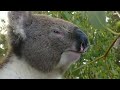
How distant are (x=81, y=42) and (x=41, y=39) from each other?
387 mm

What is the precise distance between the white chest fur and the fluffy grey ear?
17cm

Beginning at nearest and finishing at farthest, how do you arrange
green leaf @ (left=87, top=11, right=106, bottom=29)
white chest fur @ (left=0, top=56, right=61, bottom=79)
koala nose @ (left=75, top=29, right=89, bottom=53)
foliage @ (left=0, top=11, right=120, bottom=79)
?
green leaf @ (left=87, top=11, right=106, bottom=29), koala nose @ (left=75, top=29, right=89, bottom=53), white chest fur @ (left=0, top=56, right=61, bottom=79), foliage @ (left=0, top=11, right=120, bottom=79)

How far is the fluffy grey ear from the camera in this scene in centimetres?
194

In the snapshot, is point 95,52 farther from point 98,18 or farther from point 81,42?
point 98,18

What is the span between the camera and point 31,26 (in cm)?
207

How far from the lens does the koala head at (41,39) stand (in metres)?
1.91

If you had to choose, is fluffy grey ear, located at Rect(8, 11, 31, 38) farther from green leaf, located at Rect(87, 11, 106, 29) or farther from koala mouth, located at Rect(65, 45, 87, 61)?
green leaf, located at Rect(87, 11, 106, 29)

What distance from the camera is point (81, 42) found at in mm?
1736

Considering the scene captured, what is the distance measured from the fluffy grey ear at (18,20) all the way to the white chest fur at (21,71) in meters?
0.17

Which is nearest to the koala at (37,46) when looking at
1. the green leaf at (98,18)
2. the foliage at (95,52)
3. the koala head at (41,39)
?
the koala head at (41,39)

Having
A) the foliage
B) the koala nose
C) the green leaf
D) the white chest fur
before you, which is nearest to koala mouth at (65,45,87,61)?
the koala nose

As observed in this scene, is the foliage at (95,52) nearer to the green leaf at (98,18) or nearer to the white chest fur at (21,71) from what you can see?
the white chest fur at (21,71)
